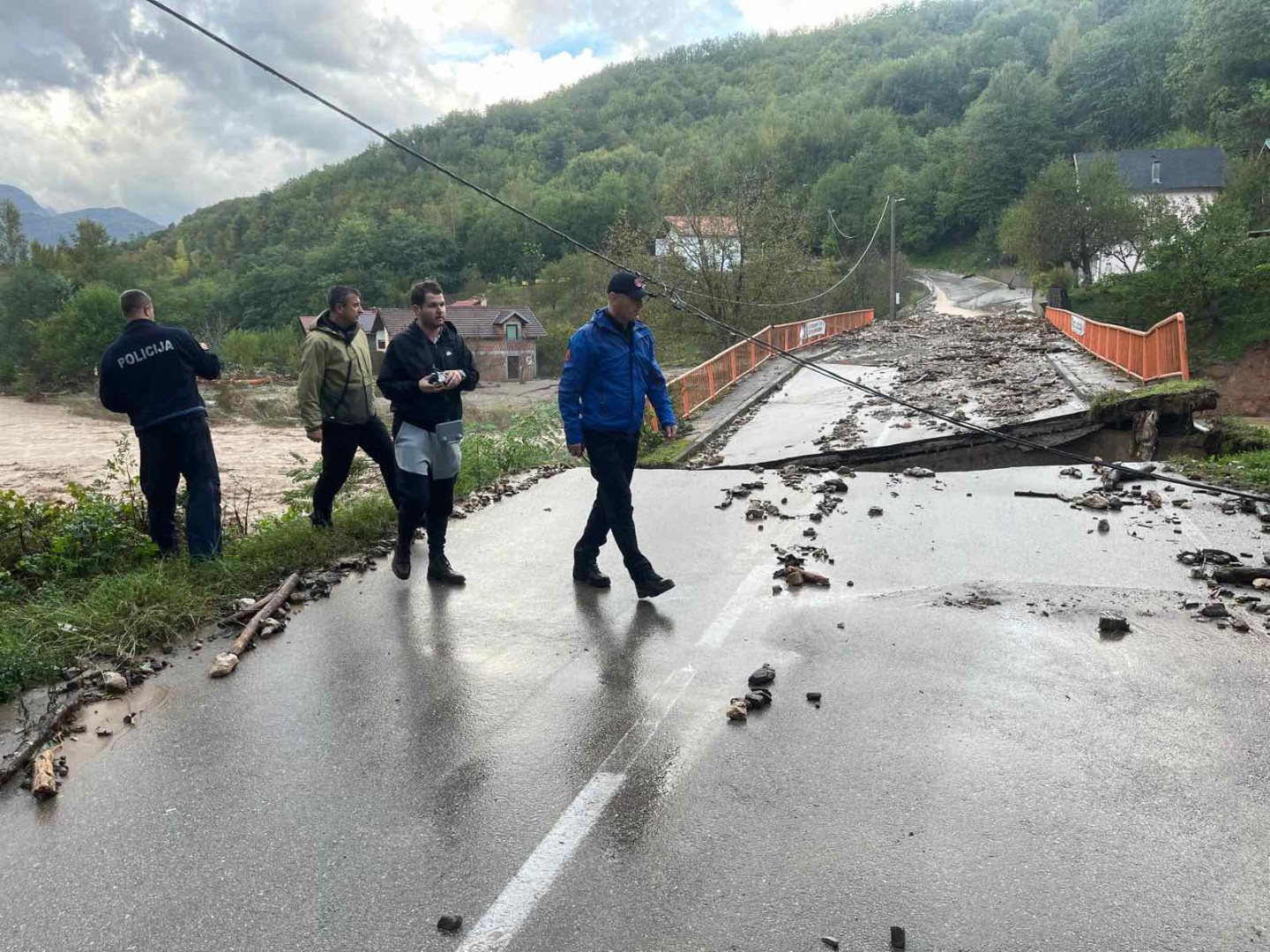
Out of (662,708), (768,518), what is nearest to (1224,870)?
(662,708)

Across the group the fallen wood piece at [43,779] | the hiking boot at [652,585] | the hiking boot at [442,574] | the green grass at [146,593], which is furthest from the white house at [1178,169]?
the fallen wood piece at [43,779]

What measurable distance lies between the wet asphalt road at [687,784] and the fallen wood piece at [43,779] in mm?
46

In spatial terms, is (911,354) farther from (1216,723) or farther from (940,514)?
(1216,723)

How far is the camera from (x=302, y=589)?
604 cm

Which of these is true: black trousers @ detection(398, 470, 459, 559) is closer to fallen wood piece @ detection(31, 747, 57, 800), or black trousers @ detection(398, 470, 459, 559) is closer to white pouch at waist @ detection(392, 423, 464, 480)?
white pouch at waist @ detection(392, 423, 464, 480)

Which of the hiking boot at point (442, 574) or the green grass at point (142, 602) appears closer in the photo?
the green grass at point (142, 602)

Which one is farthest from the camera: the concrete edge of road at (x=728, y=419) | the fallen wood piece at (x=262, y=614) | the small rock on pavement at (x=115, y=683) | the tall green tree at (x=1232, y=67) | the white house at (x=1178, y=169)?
the white house at (x=1178, y=169)

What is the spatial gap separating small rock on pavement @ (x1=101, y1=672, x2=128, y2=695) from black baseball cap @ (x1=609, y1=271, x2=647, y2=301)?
11.7ft

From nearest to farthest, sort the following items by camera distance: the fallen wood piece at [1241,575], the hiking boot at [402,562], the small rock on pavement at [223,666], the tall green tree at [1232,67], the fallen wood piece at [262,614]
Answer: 1. the small rock on pavement at [223,666]
2. the fallen wood piece at [262,614]
3. the fallen wood piece at [1241,575]
4. the hiking boot at [402,562]
5. the tall green tree at [1232,67]

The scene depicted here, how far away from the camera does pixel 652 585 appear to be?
5645 mm

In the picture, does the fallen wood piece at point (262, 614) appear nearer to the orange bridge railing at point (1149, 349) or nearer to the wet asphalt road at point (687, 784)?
the wet asphalt road at point (687, 784)

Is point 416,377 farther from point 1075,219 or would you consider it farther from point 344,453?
point 1075,219

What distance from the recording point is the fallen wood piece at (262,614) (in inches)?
197

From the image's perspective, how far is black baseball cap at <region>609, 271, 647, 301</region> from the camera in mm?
5680
